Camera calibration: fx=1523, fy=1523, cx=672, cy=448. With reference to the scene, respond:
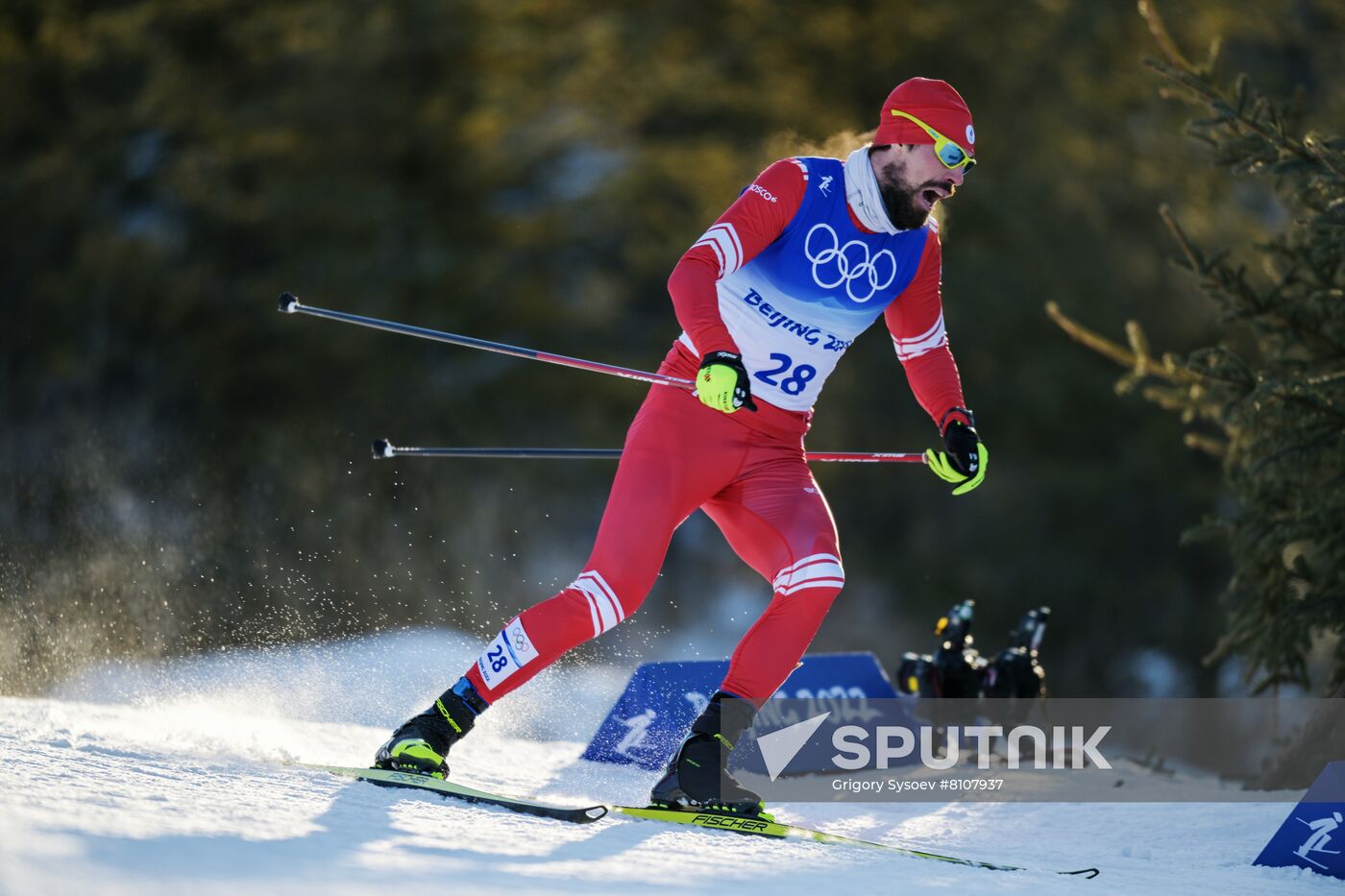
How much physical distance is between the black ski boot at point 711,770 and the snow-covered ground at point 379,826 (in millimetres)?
162

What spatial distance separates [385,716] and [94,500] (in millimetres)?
5863

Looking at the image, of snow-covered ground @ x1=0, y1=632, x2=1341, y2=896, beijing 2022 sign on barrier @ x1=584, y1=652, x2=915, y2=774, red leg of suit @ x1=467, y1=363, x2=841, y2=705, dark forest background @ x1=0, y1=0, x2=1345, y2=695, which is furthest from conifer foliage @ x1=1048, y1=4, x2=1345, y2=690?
dark forest background @ x1=0, y1=0, x2=1345, y2=695

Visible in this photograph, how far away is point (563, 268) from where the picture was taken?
17.3 m

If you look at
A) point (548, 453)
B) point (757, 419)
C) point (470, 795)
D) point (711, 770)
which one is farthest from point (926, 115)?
point (470, 795)

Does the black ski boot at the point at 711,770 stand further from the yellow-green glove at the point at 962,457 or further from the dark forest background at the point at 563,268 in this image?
the dark forest background at the point at 563,268

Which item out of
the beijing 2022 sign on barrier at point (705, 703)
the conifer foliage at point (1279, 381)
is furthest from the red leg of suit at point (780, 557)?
the conifer foliage at point (1279, 381)

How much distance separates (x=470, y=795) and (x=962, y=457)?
5.11 feet

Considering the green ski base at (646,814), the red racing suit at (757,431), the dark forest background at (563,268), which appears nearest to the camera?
the green ski base at (646,814)

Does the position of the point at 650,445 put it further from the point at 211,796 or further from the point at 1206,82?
the point at 1206,82

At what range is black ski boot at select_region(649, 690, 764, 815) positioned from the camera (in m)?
3.42

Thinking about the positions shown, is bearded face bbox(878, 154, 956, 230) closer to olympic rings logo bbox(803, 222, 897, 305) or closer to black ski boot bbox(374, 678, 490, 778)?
olympic rings logo bbox(803, 222, 897, 305)

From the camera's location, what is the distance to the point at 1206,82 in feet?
16.3

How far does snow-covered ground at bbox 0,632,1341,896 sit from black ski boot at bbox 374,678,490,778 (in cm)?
17

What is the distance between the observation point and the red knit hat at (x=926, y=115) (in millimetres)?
3674
